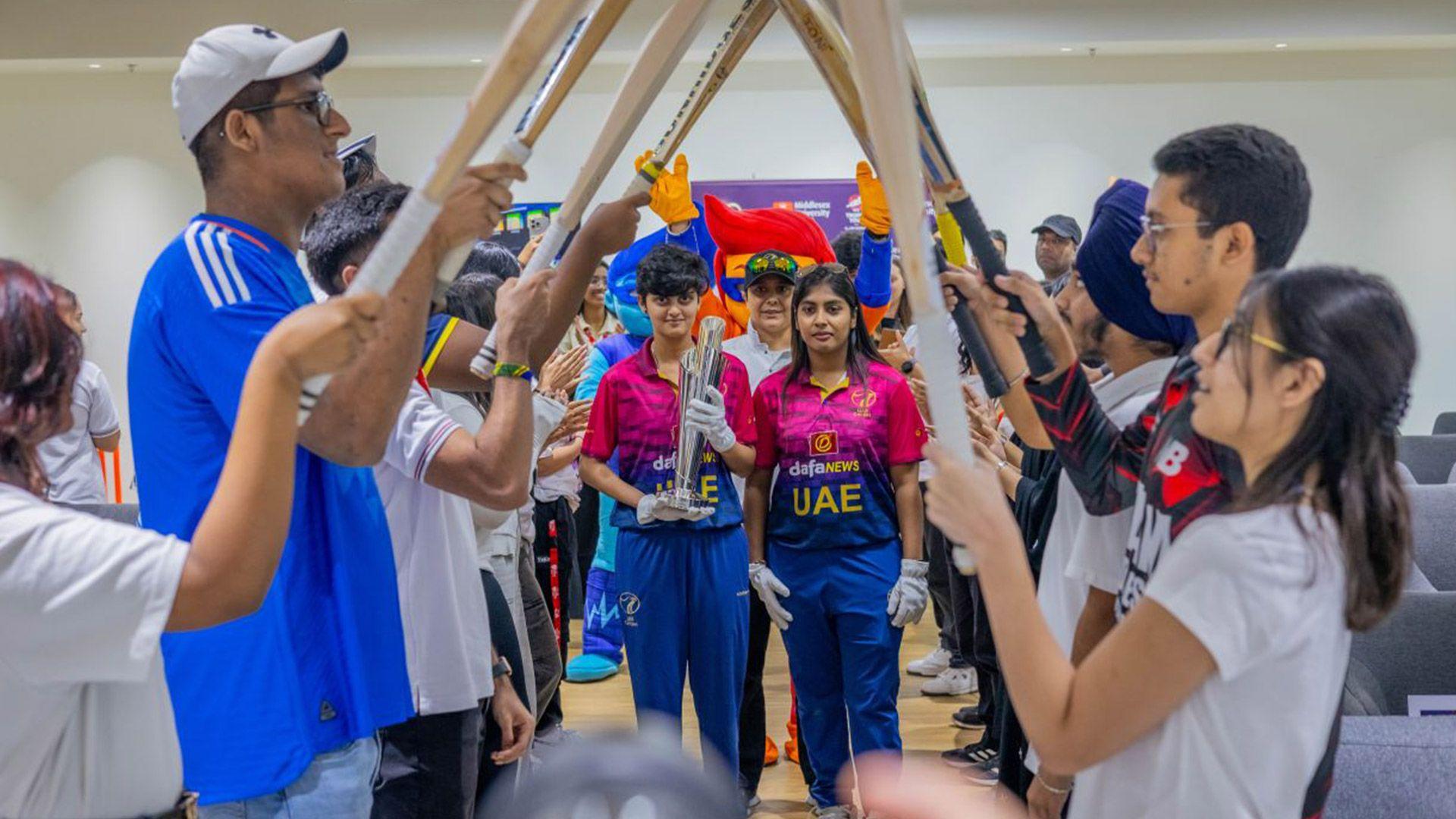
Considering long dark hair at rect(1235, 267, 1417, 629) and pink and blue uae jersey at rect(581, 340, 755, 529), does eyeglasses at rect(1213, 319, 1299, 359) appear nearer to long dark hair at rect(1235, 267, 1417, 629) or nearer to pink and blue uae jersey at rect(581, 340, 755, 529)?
long dark hair at rect(1235, 267, 1417, 629)

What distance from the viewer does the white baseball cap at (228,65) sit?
4.91 feet

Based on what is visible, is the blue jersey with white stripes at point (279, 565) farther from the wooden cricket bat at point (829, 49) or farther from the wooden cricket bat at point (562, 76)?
the wooden cricket bat at point (829, 49)

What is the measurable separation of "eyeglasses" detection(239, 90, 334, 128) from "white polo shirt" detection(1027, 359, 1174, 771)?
114 cm

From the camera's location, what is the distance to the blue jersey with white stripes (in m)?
1.38

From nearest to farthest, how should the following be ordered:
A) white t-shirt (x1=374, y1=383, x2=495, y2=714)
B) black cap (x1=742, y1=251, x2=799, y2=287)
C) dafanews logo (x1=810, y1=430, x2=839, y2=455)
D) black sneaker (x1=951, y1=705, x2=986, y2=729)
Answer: white t-shirt (x1=374, y1=383, x2=495, y2=714) < dafanews logo (x1=810, y1=430, x2=839, y2=455) < black cap (x1=742, y1=251, x2=799, y2=287) < black sneaker (x1=951, y1=705, x2=986, y2=729)

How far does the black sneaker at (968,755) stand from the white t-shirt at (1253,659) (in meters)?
3.00

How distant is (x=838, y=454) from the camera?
3.55 m

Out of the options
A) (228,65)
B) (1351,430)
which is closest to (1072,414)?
(1351,430)

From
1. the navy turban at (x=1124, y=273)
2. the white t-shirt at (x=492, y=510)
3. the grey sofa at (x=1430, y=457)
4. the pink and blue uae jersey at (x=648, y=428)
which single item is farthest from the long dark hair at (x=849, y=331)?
the grey sofa at (x=1430, y=457)

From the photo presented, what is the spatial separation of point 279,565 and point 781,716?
368 cm

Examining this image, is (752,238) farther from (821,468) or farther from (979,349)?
(979,349)

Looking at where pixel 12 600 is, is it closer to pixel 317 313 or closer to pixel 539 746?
pixel 317 313

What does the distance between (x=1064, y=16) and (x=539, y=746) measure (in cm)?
587

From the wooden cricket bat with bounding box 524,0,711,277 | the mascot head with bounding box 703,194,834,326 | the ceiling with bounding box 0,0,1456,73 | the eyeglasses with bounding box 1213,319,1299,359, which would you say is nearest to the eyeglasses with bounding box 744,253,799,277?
the mascot head with bounding box 703,194,834,326
